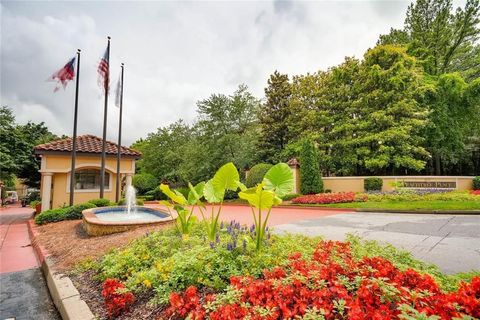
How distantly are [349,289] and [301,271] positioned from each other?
0.51m

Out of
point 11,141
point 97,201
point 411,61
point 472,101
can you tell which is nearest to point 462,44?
point 472,101

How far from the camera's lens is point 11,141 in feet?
67.3

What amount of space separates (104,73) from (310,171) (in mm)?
13908

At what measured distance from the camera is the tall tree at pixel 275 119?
21594mm

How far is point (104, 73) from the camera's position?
41.7 ft

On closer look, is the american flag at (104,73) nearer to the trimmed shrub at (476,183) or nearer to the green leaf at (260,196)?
the green leaf at (260,196)

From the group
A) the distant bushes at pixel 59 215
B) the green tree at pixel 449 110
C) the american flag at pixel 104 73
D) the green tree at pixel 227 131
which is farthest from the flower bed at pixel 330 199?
the american flag at pixel 104 73

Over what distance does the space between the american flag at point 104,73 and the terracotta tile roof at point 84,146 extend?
3448 mm

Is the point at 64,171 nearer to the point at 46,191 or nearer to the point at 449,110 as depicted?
the point at 46,191

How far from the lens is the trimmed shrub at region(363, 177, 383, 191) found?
1614 cm

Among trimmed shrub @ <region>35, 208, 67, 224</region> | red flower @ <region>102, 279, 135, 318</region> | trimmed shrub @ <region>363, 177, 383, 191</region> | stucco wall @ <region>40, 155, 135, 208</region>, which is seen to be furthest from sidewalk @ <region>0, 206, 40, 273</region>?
trimmed shrub @ <region>363, 177, 383, 191</region>

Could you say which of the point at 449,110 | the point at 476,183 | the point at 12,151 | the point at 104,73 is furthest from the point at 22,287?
the point at 449,110

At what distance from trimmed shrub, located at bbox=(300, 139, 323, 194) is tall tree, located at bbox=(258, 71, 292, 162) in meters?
4.59

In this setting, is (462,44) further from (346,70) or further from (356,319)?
(356,319)
